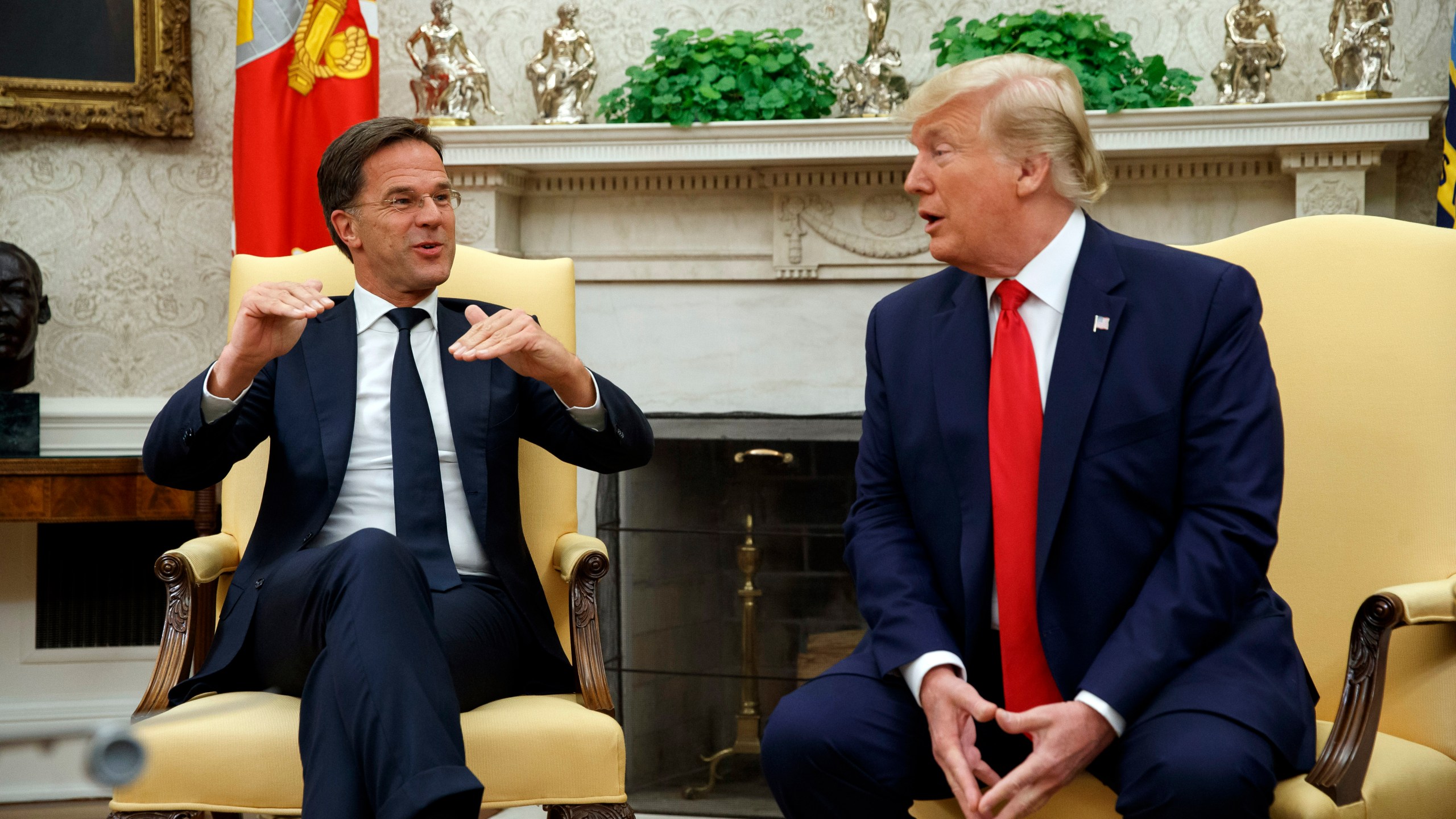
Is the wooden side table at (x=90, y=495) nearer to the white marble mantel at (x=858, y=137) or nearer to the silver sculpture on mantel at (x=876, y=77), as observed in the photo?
the white marble mantel at (x=858, y=137)

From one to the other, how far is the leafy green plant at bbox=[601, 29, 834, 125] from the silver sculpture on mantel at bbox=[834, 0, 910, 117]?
71 millimetres

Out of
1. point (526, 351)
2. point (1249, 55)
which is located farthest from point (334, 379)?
point (1249, 55)

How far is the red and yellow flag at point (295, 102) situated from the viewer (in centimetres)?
296

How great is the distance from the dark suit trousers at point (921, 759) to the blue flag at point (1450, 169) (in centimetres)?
178

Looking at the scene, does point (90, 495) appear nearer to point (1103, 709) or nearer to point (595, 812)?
point (595, 812)

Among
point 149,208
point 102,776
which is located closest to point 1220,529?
point 102,776

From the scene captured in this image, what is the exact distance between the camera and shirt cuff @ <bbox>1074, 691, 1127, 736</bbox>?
132 cm

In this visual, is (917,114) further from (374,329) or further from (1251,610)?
(374,329)

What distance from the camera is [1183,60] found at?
10.4 feet

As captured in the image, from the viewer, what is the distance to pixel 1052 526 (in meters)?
1.43

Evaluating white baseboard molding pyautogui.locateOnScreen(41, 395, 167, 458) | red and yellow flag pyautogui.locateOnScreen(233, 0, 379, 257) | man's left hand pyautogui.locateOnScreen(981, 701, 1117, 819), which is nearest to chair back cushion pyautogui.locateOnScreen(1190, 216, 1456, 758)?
man's left hand pyautogui.locateOnScreen(981, 701, 1117, 819)

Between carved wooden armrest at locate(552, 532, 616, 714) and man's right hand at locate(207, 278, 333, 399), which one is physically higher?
man's right hand at locate(207, 278, 333, 399)

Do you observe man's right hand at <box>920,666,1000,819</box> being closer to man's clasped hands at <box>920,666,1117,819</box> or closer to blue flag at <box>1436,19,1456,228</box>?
man's clasped hands at <box>920,666,1117,819</box>

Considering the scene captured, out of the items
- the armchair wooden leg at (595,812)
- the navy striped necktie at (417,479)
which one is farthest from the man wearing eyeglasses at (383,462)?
the armchair wooden leg at (595,812)
